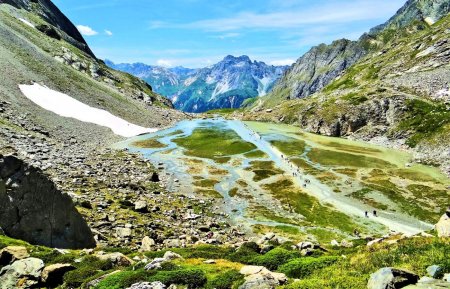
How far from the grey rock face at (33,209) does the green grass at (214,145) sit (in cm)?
8379

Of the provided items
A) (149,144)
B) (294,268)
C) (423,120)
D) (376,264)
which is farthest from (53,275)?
(423,120)

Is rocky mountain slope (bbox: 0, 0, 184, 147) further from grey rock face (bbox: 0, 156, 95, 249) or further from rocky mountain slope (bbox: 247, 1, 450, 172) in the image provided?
rocky mountain slope (bbox: 247, 1, 450, 172)

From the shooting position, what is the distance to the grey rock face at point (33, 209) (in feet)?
112

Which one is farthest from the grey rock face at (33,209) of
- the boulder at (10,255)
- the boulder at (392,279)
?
the boulder at (392,279)

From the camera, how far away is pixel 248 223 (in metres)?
65.0

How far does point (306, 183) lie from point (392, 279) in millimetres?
77597

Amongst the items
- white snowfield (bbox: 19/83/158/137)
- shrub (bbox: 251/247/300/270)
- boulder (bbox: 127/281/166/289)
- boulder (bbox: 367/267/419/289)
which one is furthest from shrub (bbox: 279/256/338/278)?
white snowfield (bbox: 19/83/158/137)

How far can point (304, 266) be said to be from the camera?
22.8 meters

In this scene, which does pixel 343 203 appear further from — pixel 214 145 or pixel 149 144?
pixel 149 144

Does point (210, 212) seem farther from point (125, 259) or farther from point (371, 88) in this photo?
point (371, 88)

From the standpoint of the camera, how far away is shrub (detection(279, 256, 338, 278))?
883 inches

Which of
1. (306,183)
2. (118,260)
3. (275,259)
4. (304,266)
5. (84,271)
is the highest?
(304,266)

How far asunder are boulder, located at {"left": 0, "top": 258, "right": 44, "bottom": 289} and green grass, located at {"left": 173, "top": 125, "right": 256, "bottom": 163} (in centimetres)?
9477

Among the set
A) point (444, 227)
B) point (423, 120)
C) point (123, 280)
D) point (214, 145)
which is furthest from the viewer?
point (214, 145)
